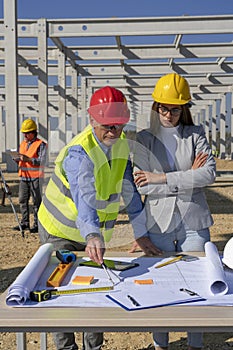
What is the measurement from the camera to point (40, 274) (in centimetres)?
209

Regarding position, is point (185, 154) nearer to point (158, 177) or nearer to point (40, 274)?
point (158, 177)

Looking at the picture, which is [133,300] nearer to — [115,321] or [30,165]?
[115,321]

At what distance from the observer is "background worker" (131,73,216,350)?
8.68 ft

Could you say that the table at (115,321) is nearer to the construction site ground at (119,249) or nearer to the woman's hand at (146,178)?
the construction site ground at (119,249)

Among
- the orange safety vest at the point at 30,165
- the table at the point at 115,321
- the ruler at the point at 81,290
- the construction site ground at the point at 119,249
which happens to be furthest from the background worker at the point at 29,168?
the table at the point at 115,321

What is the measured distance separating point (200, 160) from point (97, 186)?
0.76 meters

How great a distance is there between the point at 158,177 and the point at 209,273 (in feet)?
2.21

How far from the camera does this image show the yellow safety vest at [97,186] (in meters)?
2.23

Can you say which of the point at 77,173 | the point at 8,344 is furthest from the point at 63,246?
the point at 8,344

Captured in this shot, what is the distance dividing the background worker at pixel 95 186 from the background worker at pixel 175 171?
0.62 ft

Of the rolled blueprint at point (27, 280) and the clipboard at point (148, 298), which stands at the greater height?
the rolled blueprint at point (27, 280)

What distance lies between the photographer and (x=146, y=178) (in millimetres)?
2549

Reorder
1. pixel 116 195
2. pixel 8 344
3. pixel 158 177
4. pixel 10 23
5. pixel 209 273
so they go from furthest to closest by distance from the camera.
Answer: pixel 10 23, pixel 8 344, pixel 158 177, pixel 116 195, pixel 209 273

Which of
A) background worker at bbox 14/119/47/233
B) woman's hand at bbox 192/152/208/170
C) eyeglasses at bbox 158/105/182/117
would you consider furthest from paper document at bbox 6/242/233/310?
background worker at bbox 14/119/47/233
